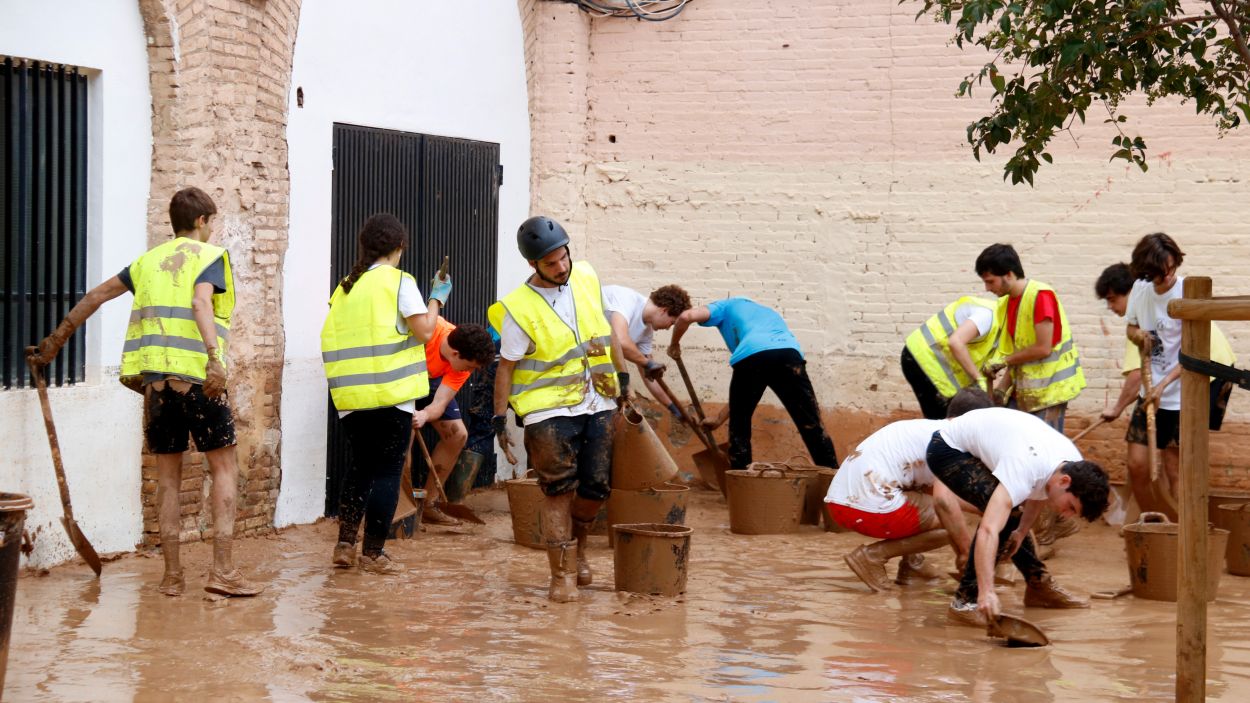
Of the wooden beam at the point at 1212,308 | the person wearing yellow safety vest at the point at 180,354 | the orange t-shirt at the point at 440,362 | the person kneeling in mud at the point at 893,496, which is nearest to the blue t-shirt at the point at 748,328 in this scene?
the orange t-shirt at the point at 440,362

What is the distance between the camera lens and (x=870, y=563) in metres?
6.99

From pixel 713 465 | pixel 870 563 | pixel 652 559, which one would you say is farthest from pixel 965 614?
pixel 713 465

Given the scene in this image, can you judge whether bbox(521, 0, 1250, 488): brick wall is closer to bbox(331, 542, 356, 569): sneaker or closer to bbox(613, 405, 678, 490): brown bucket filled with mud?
bbox(613, 405, 678, 490): brown bucket filled with mud

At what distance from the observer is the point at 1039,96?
16.5ft

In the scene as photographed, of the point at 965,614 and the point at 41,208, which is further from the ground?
the point at 41,208

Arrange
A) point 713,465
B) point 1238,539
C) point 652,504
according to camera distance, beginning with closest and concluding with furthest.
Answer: point 1238,539 → point 652,504 → point 713,465

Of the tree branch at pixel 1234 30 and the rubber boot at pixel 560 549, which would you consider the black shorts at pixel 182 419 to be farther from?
the tree branch at pixel 1234 30

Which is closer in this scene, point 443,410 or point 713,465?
point 443,410

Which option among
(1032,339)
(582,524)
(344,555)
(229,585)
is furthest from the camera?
(1032,339)

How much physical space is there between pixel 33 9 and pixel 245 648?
10.9 ft

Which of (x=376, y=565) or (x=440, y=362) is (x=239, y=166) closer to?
(x=440, y=362)

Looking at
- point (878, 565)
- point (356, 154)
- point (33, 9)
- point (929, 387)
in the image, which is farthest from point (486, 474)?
point (33, 9)

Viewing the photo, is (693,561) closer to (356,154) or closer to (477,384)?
(477,384)

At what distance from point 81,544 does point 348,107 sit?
3.42 metres
